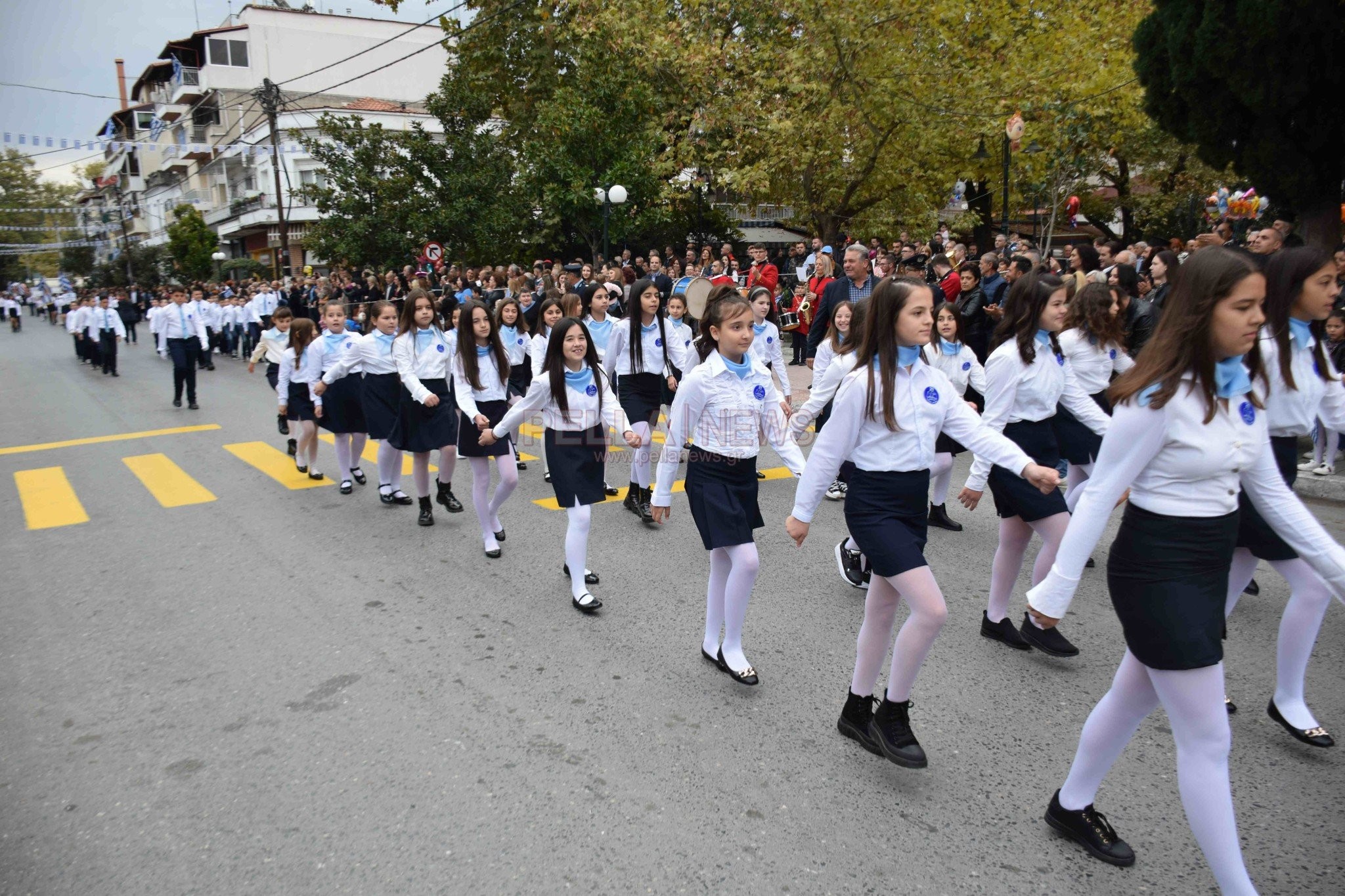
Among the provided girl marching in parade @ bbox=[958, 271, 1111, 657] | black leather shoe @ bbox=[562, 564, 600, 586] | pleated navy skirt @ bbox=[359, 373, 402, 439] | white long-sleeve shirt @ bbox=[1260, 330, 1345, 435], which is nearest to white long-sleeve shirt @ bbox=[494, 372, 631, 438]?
black leather shoe @ bbox=[562, 564, 600, 586]

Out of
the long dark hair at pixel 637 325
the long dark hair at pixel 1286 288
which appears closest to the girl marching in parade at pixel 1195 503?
the long dark hair at pixel 1286 288

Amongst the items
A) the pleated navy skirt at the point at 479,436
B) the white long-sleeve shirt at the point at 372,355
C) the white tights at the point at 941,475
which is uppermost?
the white long-sleeve shirt at the point at 372,355

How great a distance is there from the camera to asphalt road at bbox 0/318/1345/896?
3029 millimetres

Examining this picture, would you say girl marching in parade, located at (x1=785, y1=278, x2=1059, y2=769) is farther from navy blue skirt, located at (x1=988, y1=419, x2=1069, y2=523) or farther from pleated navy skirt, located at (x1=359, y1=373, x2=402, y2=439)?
pleated navy skirt, located at (x1=359, y1=373, x2=402, y2=439)

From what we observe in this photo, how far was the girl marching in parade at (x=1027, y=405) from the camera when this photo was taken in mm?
4617

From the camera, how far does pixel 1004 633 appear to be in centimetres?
473

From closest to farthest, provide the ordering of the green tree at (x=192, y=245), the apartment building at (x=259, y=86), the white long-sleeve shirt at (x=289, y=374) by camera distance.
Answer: the white long-sleeve shirt at (x=289, y=374), the apartment building at (x=259, y=86), the green tree at (x=192, y=245)

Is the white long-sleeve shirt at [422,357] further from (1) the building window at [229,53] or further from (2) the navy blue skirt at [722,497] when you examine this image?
(1) the building window at [229,53]

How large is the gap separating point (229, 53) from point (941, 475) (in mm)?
58017

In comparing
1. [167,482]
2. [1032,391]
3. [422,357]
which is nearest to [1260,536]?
[1032,391]

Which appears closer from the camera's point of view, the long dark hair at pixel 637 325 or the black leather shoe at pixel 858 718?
the black leather shoe at pixel 858 718

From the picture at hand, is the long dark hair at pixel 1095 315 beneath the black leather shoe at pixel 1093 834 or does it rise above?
above

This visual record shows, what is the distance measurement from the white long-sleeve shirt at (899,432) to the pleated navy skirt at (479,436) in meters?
3.26

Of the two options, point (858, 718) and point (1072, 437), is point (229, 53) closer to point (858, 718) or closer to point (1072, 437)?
point (1072, 437)
